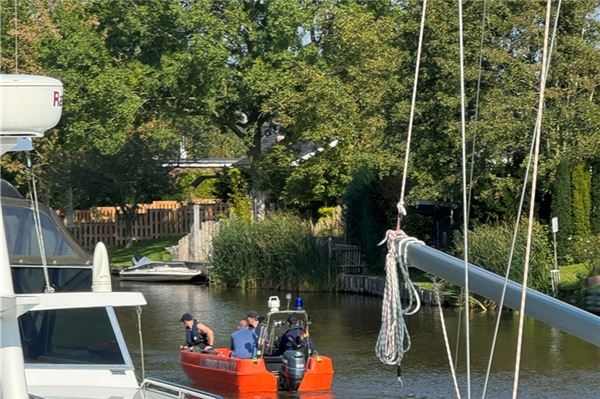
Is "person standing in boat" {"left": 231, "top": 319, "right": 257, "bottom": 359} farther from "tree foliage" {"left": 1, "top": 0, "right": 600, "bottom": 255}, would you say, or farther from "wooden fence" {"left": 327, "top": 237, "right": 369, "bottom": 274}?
"wooden fence" {"left": 327, "top": 237, "right": 369, "bottom": 274}

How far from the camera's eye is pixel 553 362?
26188mm

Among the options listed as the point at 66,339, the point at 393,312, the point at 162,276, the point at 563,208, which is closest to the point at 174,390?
the point at 66,339

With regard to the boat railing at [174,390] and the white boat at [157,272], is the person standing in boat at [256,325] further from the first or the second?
the white boat at [157,272]

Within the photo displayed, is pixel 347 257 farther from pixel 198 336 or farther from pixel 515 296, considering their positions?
pixel 515 296

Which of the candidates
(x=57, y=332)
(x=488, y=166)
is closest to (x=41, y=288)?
(x=57, y=332)

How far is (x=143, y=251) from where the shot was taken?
55344 mm

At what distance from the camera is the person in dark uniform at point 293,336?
75.5 ft

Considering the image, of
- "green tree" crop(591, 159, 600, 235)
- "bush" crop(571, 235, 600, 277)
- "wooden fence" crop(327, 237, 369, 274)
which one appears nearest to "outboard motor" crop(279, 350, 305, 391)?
"bush" crop(571, 235, 600, 277)

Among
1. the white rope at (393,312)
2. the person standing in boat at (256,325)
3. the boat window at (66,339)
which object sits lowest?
the person standing in boat at (256,325)

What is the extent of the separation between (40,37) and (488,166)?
20.6 metres

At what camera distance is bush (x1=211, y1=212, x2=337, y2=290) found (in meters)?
42.3

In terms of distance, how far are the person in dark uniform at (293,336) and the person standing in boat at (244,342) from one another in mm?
597

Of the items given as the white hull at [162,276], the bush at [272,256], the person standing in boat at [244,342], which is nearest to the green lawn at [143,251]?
the white hull at [162,276]

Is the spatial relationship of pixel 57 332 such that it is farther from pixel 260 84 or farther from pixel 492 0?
pixel 260 84
